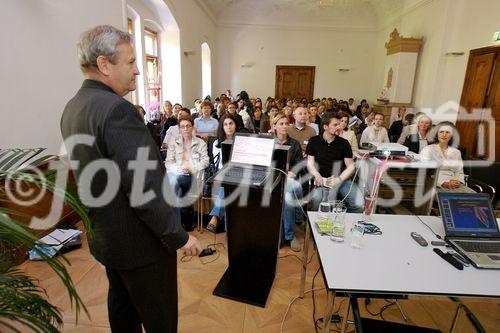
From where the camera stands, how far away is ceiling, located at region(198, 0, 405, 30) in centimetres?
1043

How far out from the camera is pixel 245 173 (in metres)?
1.98

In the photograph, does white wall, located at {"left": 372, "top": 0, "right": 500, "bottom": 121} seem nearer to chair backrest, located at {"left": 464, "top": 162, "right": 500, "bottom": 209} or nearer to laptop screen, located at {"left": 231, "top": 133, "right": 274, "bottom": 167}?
A: chair backrest, located at {"left": 464, "top": 162, "right": 500, "bottom": 209}

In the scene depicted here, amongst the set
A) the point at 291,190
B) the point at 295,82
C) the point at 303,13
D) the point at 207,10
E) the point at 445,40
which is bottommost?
the point at 291,190

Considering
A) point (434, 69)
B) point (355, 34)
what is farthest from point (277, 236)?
point (355, 34)

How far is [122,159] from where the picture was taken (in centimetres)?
110

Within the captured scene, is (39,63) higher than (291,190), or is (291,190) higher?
(39,63)

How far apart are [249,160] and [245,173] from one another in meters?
0.11

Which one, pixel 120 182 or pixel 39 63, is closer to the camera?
pixel 120 182

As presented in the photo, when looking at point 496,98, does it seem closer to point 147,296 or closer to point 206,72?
point 147,296

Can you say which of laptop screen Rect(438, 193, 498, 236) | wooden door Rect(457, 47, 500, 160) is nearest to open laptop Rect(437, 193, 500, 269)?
laptop screen Rect(438, 193, 498, 236)

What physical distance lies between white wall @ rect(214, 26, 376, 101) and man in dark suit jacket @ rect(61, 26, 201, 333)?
435 inches

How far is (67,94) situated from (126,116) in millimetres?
2582

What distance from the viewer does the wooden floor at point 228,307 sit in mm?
2057

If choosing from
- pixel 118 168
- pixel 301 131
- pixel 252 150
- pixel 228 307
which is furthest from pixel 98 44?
pixel 301 131
